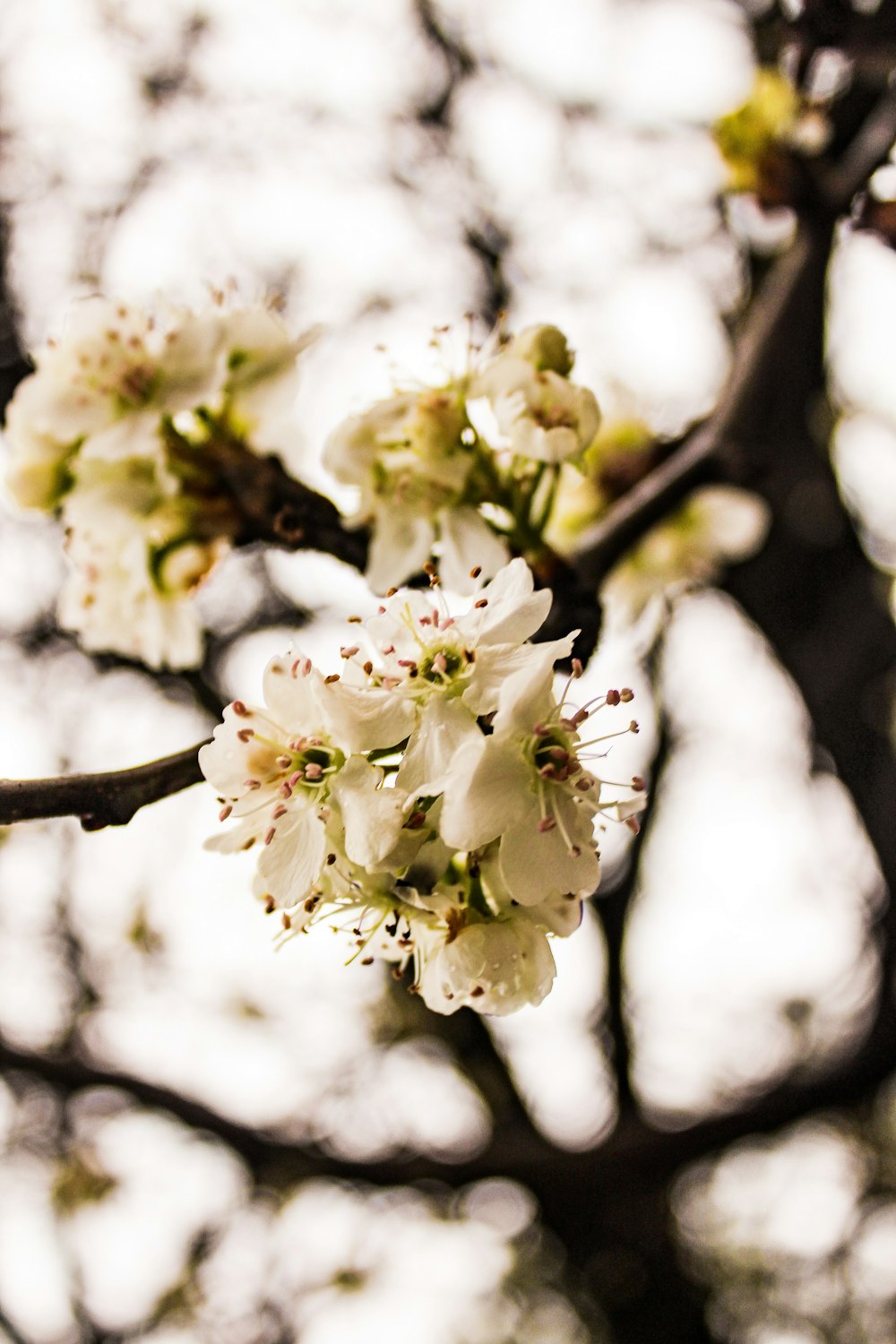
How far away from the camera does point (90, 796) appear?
0.75 m

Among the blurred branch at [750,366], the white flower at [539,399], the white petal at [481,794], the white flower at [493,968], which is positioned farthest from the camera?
the blurred branch at [750,366]

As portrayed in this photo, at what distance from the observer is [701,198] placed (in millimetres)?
3434

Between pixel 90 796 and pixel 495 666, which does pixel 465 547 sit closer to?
pixel 495 666

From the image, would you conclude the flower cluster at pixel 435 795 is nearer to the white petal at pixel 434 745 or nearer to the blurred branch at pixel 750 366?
the white petal at pixel 434 745

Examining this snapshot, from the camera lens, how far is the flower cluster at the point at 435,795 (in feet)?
2.40

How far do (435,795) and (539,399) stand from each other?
54cm

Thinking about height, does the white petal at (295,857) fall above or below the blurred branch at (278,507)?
above

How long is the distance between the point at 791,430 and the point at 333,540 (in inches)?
106

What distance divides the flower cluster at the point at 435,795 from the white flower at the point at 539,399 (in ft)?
0.94

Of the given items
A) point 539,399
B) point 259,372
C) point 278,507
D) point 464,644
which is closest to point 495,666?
point 464,644

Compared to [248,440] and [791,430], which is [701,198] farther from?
[248,440]

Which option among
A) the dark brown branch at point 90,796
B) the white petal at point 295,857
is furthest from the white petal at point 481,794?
the dark brown branch at point 90,796

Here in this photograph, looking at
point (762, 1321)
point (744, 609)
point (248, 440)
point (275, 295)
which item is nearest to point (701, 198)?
point (744, 609)

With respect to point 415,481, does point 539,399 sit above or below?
above
